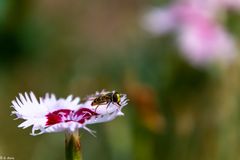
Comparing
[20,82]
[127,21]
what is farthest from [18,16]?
[127,21]

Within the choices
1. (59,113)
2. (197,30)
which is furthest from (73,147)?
(197,30)

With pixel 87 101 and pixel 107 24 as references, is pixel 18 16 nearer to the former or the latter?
pixel 107 24

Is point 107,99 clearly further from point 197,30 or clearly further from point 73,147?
point 197,30

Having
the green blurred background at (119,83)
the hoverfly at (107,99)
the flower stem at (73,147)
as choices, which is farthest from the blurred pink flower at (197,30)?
the flower stem at (73,147)

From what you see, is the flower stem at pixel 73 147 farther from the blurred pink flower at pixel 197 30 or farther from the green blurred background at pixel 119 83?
the blurred pink flower at pixel 197 30

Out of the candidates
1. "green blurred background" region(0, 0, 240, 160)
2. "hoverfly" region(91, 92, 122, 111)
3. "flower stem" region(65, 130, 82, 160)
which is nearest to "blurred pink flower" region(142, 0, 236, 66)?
"green blurred background" region(0, 0, 240, 160)
